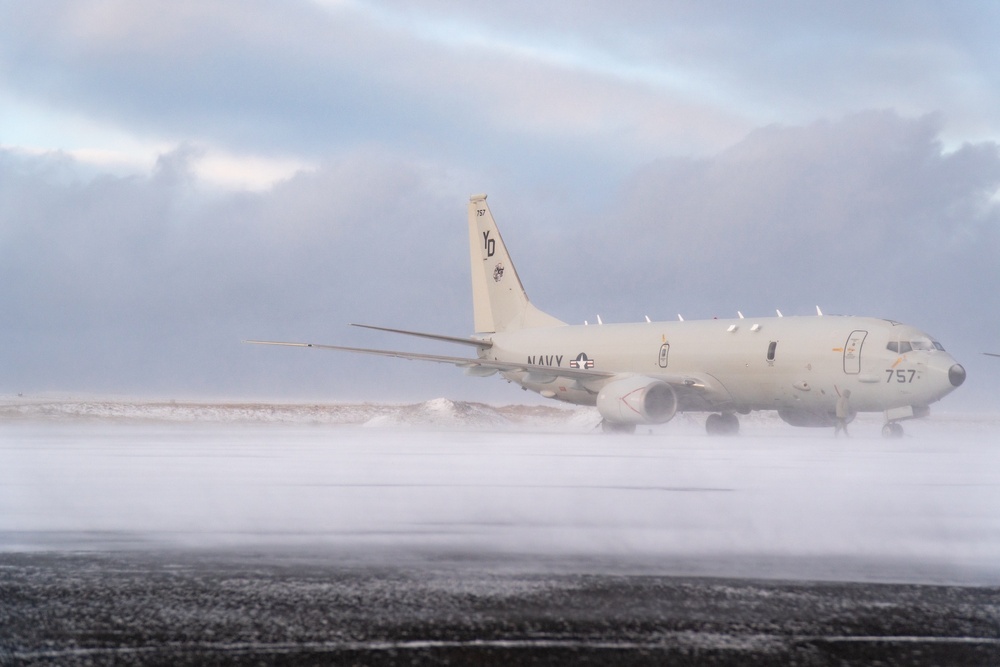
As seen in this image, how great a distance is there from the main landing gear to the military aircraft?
0.04 metres

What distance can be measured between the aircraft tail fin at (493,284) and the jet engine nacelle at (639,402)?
8984 mm

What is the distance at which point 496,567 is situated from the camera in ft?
22.2

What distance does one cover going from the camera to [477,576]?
6.39 meters

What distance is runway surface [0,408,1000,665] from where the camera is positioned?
4.63 meters

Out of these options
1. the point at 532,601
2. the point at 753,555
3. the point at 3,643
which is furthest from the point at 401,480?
the point at 3,643

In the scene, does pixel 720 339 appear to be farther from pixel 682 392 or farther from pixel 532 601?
pixel 532 601

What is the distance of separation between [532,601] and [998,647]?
229 centimetres

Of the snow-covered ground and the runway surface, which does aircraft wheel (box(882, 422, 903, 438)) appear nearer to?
the snow-covered ground

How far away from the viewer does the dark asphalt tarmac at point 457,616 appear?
4.43 metres

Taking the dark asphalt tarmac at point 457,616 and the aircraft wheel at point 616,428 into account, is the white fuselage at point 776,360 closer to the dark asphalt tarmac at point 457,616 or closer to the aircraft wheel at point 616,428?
the aircraft wheel at point 616,428

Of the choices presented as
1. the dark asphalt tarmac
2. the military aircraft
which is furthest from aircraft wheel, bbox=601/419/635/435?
the dark asphalt tarmac

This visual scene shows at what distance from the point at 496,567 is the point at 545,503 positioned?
4.01 m

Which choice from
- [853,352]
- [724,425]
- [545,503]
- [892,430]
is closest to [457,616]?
[545,503]

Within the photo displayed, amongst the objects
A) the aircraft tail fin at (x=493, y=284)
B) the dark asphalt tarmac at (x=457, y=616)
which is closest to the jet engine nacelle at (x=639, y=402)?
the aircraft tail fin at (x=493, y=284)
